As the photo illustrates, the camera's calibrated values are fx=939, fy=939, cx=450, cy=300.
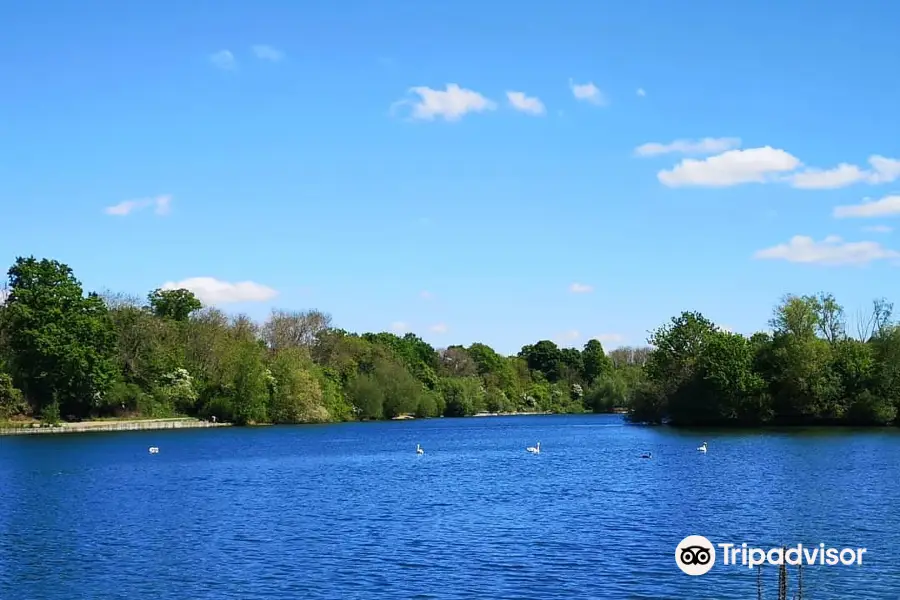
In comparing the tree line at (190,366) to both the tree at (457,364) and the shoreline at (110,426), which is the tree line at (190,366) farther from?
the tree at (457,364)

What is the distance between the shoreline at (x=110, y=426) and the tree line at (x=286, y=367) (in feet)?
5.44

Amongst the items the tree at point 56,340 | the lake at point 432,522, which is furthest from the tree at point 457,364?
the lake at point 432,522

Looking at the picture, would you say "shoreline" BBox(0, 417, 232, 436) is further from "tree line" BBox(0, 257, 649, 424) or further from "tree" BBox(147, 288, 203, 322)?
"tree" BBox(147, 288, 203, 322)

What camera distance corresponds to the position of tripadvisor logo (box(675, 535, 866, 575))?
23.4 meters

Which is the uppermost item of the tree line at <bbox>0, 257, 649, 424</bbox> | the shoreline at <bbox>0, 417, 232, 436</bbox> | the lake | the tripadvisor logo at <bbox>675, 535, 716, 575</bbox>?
the tree line at <bbox>0, 257, 649, 424</bbox>

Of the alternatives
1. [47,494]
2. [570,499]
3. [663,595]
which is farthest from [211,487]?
[663,595]

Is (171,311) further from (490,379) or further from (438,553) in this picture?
(438,553)

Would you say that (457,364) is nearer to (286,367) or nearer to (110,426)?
(286,367)

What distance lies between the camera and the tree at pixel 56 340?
92.2 meters

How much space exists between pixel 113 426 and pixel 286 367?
23.9 meters

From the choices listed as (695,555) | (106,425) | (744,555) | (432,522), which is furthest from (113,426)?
(695,555)

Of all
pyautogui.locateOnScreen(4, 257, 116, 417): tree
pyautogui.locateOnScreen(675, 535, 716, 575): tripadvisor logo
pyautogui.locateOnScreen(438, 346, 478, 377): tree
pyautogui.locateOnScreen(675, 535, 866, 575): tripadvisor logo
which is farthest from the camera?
pyautogui.locateOnScreen(438, 346, 478, 377): tree

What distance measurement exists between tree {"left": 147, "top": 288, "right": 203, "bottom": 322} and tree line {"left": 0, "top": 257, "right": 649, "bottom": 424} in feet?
0.46

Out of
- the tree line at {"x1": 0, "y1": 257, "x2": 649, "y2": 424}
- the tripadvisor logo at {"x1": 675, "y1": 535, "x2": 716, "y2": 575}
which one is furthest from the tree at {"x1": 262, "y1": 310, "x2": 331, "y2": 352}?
the tripadvisor logo at {"x1": 675, "y1": 535, "x2": 716, "y2": 575}
